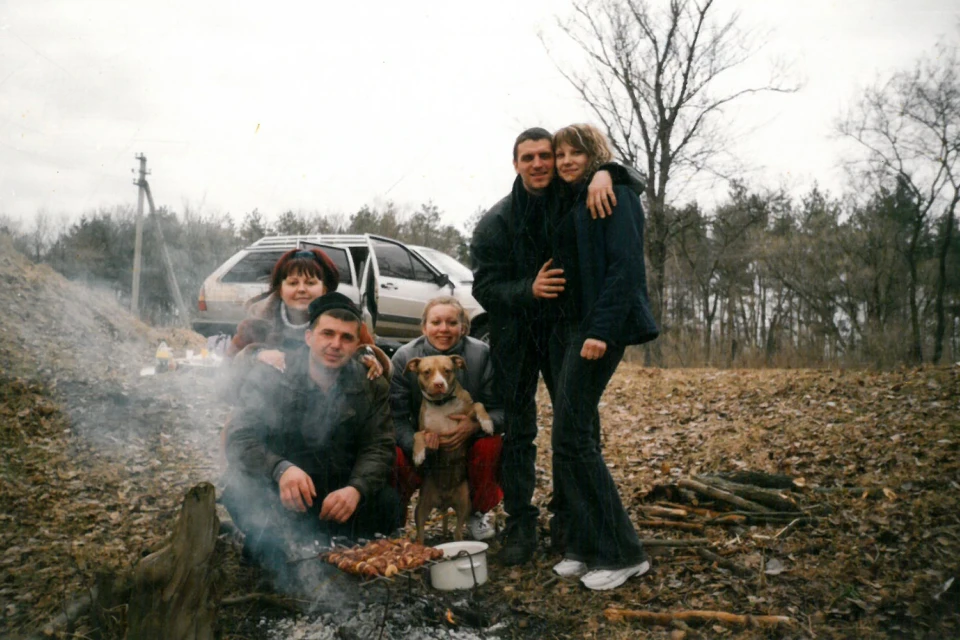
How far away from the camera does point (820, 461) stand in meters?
4.02

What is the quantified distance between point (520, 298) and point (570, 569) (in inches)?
43.6

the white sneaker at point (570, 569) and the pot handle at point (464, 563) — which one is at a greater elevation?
the pot handle at point (464, 563)

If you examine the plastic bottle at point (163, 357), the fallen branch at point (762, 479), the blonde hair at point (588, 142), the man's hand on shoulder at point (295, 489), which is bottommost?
the fallen branch at point (762, 479)

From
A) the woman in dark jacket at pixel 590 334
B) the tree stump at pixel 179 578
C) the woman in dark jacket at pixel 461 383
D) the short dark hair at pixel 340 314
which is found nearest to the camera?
the tree stump at pixel 179 578

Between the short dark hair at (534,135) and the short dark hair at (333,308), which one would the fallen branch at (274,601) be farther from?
the short dark hair at (534,135)

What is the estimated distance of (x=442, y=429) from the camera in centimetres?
308

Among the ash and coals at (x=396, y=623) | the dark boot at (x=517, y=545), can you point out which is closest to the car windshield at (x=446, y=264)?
the dark boot at (x=517, y=545)

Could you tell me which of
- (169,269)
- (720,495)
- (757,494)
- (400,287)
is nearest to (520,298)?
(400,287)

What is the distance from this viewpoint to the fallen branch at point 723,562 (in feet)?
9.00

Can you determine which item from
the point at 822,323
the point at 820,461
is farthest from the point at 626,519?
the point at 822,323

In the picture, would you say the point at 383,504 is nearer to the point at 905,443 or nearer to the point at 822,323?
the point at 905,443

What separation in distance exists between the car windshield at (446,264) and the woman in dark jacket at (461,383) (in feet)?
2.63

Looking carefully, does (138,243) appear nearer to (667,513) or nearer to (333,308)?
(333,308)

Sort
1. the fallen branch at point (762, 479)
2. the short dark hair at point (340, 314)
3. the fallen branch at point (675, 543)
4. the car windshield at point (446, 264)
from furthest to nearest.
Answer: the car windshield at point (446, 264) → the fallen branch at point (762, 479) → the fallen branch at point (675, 543) → the short dark hair at point (340, 314)
